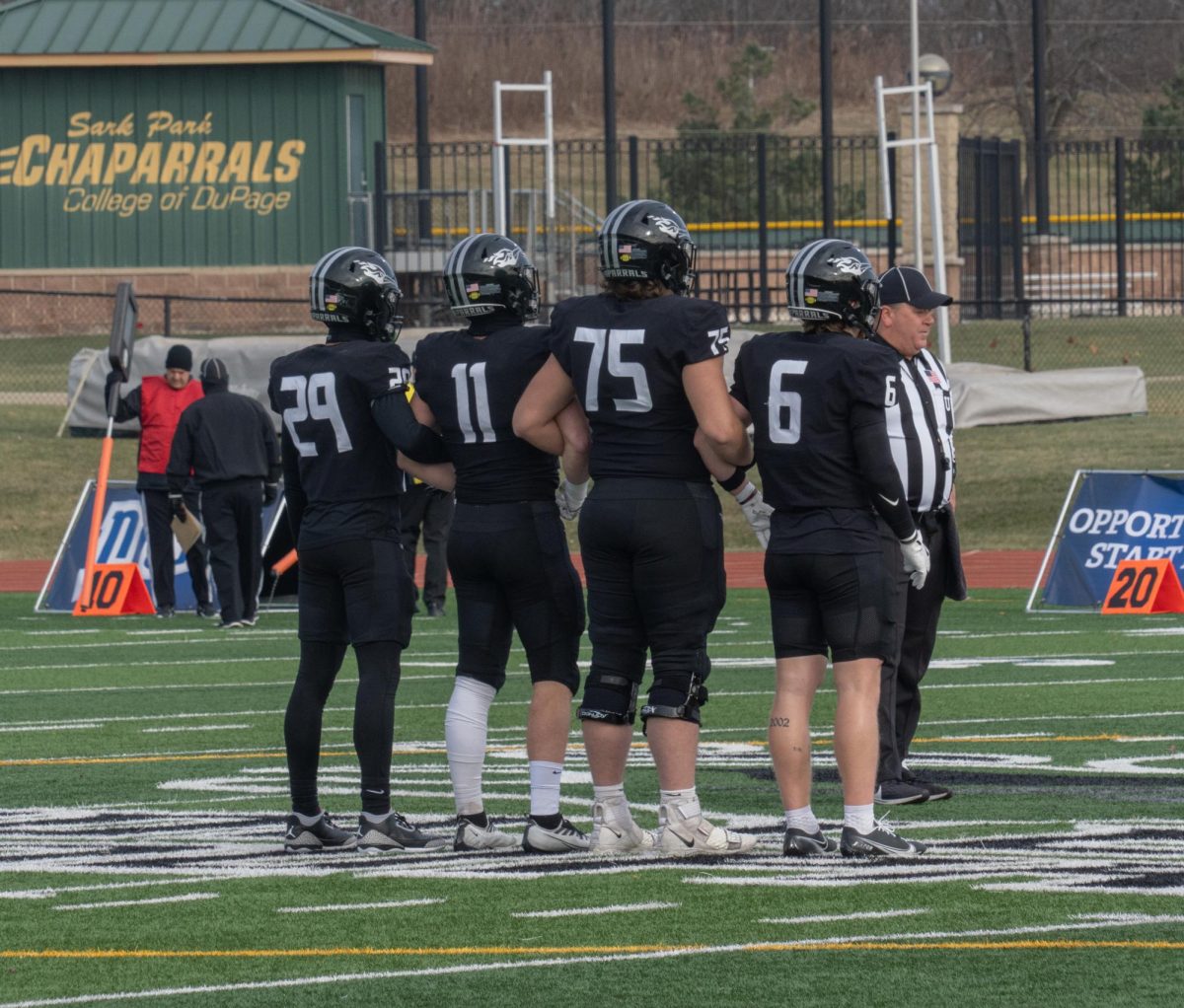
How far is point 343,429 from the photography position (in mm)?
7930

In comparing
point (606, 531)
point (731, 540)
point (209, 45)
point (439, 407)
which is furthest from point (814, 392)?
point (209, 45)

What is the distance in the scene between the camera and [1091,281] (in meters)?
40.1

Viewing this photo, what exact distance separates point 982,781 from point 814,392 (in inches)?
96.5

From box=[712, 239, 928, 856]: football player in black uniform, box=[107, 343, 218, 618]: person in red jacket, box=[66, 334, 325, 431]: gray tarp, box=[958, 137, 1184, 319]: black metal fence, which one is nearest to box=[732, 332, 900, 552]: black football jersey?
box=[712, 239, 928, 856]: football player in black uniform

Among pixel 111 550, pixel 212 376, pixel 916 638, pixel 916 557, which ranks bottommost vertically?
pixel 111 550

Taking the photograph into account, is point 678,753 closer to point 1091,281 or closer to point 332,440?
point 332,440

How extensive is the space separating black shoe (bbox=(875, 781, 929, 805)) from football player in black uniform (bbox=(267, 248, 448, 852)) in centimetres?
173

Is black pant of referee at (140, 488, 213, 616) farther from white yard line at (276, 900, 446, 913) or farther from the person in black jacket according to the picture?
white yard line at (276, 900, 446, 913)

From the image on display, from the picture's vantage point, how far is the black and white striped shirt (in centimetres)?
877

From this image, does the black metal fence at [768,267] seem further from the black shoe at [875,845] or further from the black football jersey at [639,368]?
the black shoe at [875,845]

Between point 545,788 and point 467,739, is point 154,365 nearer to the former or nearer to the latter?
point 467,739

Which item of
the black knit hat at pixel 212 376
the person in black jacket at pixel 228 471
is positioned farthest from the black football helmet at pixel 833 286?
the black knit hat at pixel 212 376

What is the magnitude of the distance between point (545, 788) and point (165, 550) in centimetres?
1035

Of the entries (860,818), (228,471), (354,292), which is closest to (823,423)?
(860,818)
